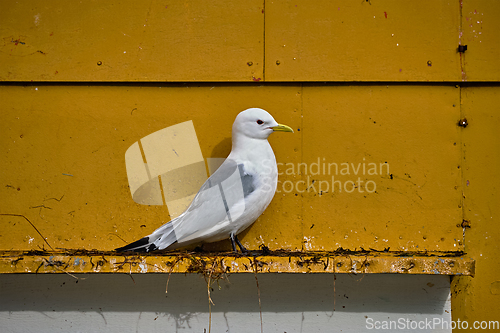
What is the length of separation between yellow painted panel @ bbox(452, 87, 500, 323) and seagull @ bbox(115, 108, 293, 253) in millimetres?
1088

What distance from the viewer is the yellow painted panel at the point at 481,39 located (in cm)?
218

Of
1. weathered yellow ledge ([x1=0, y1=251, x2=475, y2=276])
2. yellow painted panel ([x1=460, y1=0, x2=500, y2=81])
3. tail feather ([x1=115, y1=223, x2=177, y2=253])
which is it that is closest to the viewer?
weathered yellow ledge ([x1=0, y1=251, x2=475, y2=276])

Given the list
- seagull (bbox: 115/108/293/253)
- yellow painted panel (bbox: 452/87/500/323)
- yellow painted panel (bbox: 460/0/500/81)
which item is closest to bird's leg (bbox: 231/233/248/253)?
seagull (bbox: 115/108/293/253)

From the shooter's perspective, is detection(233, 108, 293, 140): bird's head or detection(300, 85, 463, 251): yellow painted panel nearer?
detection(233, 108, 293, 140): bird's head

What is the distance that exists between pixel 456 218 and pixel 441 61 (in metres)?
0.89

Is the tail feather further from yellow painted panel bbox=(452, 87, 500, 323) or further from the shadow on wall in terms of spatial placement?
yellow painted panel bbox=(452, 87, 500, 323)

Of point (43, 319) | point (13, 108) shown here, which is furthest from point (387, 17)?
point (43, 319)

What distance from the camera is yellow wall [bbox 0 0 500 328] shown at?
2.15 m

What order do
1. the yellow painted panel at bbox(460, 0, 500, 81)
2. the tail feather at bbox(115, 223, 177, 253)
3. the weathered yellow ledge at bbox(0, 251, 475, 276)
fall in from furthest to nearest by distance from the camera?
the yellow painted panel at bbox(460, 0, 500, 81)
the tail feather at bbox(115, 223, 177, 253)
the weathered yellow ledge at bbox(0, 251, 475, 276)

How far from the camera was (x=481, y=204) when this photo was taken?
83.8 inches

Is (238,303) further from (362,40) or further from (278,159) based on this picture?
(362,40)

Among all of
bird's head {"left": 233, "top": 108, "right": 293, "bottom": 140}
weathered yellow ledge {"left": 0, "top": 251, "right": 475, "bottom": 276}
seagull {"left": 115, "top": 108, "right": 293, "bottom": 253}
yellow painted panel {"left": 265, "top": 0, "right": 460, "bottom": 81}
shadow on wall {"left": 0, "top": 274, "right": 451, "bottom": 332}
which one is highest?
yellow painted panel {"left": 265, "top": 0, "right": 460, "bottom": 81}

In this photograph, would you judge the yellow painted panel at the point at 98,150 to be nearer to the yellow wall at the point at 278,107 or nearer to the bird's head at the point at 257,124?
the yellow wall at the point at 278,107

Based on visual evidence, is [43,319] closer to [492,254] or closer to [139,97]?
[139,97]
